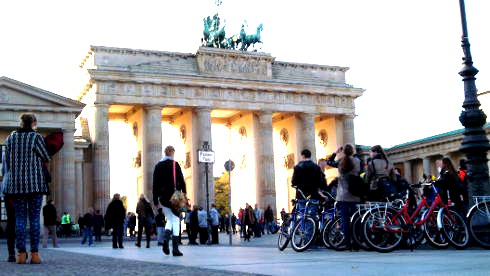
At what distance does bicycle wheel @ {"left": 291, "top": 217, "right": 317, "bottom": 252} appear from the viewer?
13.6 metres

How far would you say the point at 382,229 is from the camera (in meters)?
12.3

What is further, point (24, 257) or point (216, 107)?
point (216, 107)

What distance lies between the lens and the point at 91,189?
56.2 metres

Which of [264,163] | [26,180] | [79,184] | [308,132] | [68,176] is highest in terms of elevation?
[308,132]

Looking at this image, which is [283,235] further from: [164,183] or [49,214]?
[49,214]

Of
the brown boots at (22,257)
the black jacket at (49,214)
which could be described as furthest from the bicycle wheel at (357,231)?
the black jacket at (49,214)

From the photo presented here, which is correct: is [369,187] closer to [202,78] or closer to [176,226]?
[176,226]

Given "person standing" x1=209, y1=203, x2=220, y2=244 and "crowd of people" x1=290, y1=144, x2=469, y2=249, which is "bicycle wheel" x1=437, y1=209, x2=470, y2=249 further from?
"person standing" x1=209, y1=203, x2=220, y2=244

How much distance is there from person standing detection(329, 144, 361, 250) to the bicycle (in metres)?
2.07

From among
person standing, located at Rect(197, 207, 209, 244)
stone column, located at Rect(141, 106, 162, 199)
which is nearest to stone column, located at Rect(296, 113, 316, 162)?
stone column, located at Rect(141, 106, 162, 199)

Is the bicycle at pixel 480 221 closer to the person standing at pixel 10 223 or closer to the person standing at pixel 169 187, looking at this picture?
the person standing at pixel 169 187

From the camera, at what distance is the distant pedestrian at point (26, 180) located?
10.6m

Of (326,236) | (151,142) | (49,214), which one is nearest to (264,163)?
(151,142)

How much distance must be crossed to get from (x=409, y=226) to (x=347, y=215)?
3.84ft
